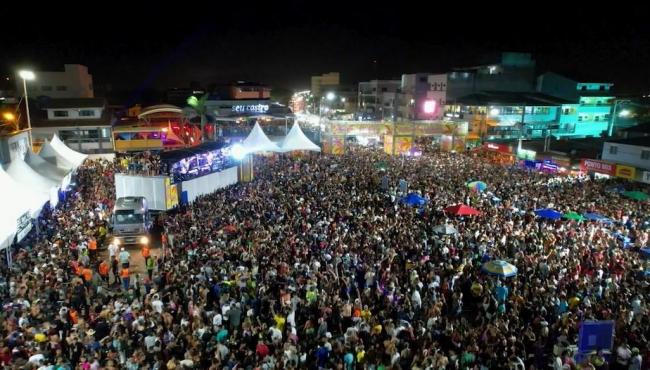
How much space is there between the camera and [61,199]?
20312 mm

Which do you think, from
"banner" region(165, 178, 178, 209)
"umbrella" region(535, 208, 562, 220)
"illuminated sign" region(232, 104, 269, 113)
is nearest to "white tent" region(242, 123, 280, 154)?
"banner" region(165, 178, 178, 209)

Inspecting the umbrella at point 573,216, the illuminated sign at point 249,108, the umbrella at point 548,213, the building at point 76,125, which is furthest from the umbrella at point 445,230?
the illuminated sign at point 249,108

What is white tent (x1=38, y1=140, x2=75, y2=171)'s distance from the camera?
67.2ft

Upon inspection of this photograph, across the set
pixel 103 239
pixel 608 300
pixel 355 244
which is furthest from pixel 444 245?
pixel 103 239

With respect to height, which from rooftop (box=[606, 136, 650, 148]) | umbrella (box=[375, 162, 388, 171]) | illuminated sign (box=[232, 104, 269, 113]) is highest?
illuminated sign (box=[232, 104, 269, 113])

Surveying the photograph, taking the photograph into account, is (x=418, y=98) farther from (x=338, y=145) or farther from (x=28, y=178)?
(x=28, y=178)

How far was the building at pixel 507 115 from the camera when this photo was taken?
46125 millimetres

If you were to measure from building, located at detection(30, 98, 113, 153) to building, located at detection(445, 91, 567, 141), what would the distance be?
3257 centimetres

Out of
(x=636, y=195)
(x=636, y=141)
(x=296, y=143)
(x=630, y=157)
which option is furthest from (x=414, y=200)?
(x=636, y=141)

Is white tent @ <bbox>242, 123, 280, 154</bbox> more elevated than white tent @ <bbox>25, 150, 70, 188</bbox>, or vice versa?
white tent @ <bbox>242, 123, 280, 154</bbox>

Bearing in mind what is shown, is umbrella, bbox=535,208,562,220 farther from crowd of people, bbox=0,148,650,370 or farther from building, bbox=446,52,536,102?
building, bbox=446,52,536,102

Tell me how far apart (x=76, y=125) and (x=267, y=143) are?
18074 mm

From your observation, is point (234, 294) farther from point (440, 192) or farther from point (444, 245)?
point (440, 192)

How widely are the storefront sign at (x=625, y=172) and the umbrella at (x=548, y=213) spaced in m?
9.70
